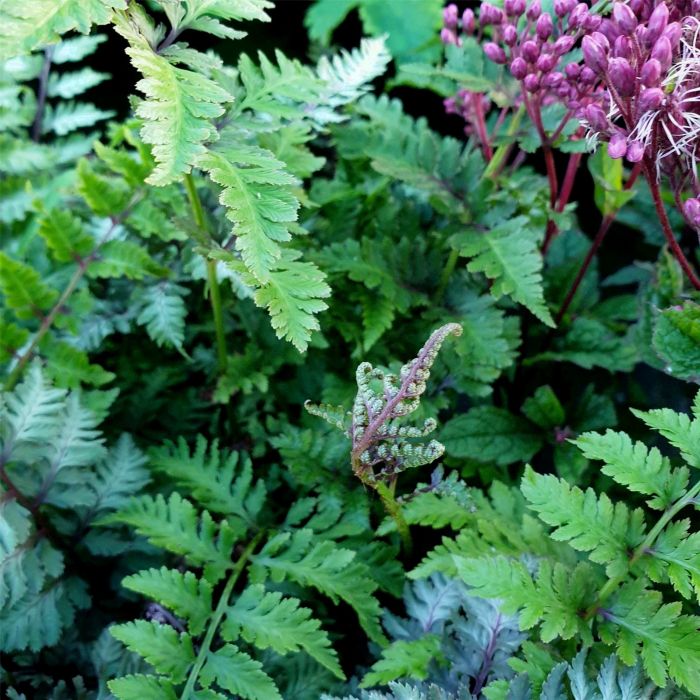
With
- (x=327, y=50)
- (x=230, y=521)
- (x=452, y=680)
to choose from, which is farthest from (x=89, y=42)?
(x=452, y=680)

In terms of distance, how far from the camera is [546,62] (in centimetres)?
112

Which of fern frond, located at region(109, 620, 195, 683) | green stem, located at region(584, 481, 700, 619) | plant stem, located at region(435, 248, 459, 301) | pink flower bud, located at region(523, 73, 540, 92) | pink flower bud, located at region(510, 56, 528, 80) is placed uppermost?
pink flower bud, located at region(510, 56, 528, 80)

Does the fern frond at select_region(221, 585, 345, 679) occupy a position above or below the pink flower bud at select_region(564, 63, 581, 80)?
below

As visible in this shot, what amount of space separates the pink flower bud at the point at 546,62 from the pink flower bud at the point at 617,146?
0.62 ft

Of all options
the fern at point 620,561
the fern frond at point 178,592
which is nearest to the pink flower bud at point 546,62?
the fern at point 620,561

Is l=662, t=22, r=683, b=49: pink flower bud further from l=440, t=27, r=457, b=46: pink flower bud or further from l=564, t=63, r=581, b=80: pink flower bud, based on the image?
l=440, t=27, r=457, b=46: pink flower bud

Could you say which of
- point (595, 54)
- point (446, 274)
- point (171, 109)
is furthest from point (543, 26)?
point (171, 109)

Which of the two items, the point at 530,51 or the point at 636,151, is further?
the point at 530,51

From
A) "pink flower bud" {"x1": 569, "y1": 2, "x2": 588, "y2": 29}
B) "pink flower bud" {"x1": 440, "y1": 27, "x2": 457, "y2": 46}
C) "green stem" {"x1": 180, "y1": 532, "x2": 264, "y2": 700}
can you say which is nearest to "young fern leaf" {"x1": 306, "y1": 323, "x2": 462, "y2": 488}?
"green stem" {"x1": 180, "y1": 532, "x2": 264, "y2": 700}

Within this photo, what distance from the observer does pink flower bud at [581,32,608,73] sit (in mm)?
989

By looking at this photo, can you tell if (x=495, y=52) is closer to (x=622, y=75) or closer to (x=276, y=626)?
(x=622, y=75)

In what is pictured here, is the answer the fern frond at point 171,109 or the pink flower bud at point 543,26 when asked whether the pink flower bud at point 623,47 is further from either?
the fern frond at point 171,109

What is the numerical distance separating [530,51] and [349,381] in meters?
0.59

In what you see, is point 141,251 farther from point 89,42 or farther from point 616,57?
point 616,57
